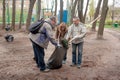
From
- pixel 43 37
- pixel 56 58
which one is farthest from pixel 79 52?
→ pixel 43 37

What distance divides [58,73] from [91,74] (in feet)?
3.42

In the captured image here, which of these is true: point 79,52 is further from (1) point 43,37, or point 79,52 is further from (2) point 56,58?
(1) point 43,37

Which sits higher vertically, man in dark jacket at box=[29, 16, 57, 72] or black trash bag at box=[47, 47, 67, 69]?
man in dark jacket at box=[29, 16, 57, 72]

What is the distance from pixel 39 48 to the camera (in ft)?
29.4

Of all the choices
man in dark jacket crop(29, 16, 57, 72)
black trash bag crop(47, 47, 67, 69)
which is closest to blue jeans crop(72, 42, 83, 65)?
black trash bag crop(47, 47, 67, 69)

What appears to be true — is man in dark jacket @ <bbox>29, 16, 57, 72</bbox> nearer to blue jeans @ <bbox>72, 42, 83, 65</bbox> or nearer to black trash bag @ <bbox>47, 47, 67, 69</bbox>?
black trash bag @ <bbox>47, 47, 67, 69</bbox>

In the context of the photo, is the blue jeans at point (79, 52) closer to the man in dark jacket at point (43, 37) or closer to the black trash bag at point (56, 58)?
the black trash bag at point (56, 58)

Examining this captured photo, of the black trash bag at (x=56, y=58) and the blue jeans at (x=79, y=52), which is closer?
the black trash bag at (x=56, y=58)

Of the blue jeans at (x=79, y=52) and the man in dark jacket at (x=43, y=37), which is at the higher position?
the man in dark jacket at (x=43, y=37)

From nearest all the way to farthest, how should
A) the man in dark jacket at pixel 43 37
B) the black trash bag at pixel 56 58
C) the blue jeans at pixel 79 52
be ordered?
the man in dark jacket at pixel 43 37 < the black trash bag at pixel 56 58 < the blue jeans at pixel 79 52

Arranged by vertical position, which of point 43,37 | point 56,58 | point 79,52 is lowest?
point 56,58

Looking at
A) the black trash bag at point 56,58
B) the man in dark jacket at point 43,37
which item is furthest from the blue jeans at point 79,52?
the man in dark jacket at point 43,37

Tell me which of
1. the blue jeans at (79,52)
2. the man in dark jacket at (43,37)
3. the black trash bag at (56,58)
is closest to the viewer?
the man in dark jacket at (43,37)

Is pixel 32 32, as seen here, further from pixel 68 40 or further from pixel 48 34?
pixel 68 40
